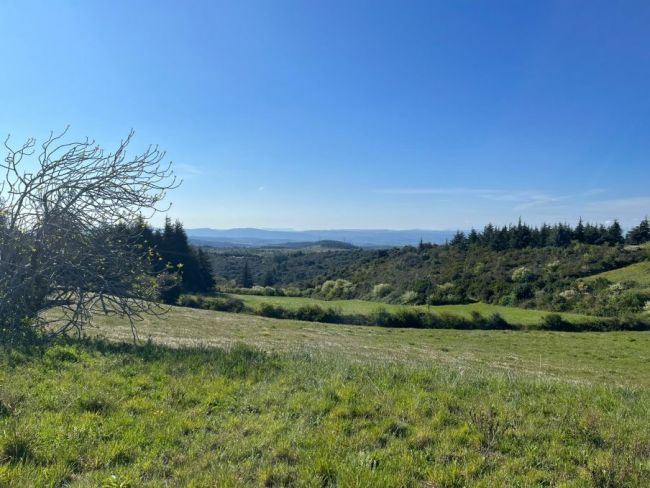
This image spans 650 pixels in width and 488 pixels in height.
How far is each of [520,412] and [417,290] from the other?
5984 cm

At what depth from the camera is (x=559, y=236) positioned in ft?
237

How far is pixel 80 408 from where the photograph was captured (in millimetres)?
5031

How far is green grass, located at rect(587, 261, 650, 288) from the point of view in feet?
161

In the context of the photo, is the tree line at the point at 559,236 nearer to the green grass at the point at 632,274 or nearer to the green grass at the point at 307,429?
the green grass at the point at 632,274

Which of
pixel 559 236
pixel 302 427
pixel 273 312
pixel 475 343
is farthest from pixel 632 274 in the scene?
pixel 302 427

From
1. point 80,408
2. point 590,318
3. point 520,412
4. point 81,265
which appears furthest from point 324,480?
point 590,318

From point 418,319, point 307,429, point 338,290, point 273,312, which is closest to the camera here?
point 307,429

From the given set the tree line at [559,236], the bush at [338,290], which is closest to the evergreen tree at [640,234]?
the tree line at [559,236]

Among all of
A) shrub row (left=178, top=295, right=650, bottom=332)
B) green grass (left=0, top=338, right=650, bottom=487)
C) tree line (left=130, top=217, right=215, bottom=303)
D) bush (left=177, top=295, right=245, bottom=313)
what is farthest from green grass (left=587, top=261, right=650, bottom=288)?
tree line (left=130, top=217, right=215, bottom=303)

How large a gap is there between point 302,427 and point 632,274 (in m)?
63.2

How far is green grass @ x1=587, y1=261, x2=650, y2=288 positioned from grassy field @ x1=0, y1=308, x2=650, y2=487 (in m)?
54.1

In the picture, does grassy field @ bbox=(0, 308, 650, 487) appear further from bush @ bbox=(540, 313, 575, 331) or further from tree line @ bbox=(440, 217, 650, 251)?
tree line @ bbox=(440, 217, 650, 251)

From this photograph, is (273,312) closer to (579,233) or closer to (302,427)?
(302,427)

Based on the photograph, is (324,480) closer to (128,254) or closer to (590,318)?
(128,254)
